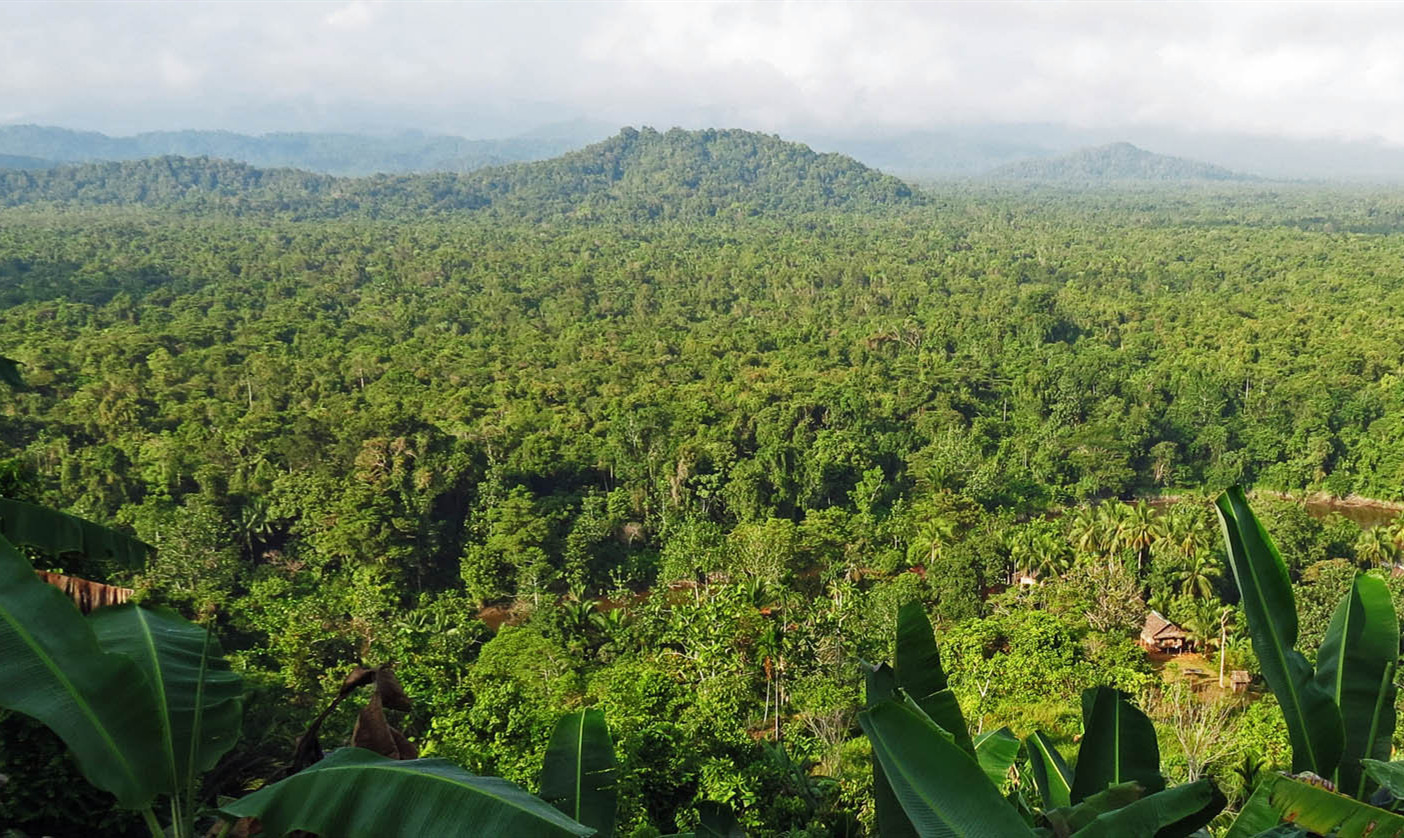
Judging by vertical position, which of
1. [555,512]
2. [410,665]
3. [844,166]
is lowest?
[555,512]

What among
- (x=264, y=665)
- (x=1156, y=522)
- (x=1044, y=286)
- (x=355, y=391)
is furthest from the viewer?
(x=1044, y=286)

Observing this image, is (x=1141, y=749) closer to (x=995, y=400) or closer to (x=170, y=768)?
(x=170, y=768)

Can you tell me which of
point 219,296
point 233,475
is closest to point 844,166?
point 219,296

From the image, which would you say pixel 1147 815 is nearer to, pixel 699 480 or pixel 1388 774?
pixel 1388 774

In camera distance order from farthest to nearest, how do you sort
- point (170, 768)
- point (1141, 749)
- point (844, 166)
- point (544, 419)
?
point (844, 166)
point (544, 419)
point (1141, 749)
point (170, 768)

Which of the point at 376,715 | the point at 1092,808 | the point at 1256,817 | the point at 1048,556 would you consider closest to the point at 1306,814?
the point at 1256,817

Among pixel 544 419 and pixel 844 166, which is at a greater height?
pixel 844 166
